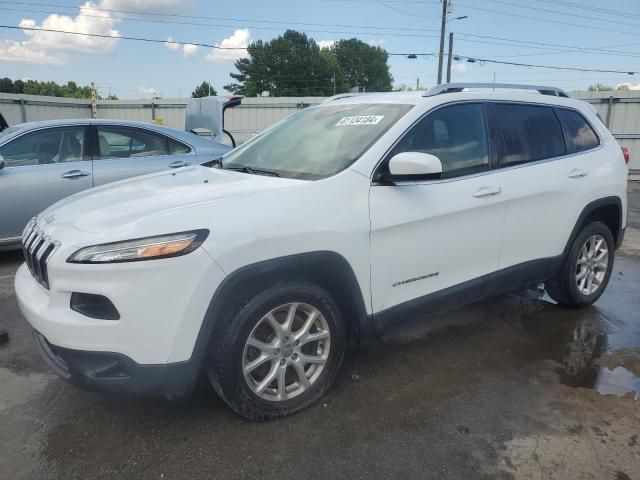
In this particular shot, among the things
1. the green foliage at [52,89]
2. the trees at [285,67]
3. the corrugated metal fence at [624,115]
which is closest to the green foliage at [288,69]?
the trees at [285,67]

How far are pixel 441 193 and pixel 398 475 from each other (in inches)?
63.6

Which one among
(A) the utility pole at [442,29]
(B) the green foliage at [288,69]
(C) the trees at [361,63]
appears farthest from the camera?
(C) the trees at [361,63]

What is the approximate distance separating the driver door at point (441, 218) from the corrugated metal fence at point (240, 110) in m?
11.0

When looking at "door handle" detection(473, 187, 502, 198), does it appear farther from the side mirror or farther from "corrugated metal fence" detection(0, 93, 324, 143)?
"corrugated metal fence" detection(0, 93, 324, 143)

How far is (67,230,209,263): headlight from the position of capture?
7.34 feet

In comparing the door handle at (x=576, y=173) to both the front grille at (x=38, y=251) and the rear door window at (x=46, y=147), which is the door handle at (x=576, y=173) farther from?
the rear door window at (x=46, y=147)

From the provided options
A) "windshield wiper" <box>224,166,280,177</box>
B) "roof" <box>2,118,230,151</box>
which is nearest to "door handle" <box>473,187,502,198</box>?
"windshield wiper" <box>224,166,280,177</box>

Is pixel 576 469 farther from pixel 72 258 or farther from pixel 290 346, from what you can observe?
pixel 72 258

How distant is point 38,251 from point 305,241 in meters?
1.33

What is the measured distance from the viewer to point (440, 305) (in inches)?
130

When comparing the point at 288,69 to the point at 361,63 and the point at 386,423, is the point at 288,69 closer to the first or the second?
the point at 361,63

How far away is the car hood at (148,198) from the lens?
243 cm

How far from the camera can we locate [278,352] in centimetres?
267

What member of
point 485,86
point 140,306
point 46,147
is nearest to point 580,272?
point 485,86
